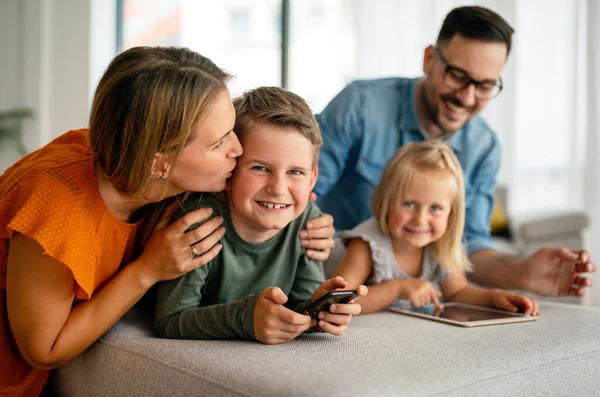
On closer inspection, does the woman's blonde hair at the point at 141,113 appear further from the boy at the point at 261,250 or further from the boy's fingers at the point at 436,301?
the boy's fingers at the point at 436,301

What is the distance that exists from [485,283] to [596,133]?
2.45m

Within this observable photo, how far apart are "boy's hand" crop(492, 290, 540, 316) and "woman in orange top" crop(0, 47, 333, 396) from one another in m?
0.80

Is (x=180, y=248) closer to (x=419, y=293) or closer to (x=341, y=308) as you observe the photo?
(x=341, y=308)

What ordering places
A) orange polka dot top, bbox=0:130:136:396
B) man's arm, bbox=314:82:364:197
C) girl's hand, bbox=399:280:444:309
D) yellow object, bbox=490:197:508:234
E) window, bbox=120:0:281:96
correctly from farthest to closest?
window, bbox=120:0:281:96 → yellow object, bbox=490:197:508:234 → man's arm, bbox=314:82:364:197 → girl's hand, bbox=399:280:444:309 → orange polka dot top, bbox=0:130:136:396

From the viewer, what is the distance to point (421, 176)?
1.74 meters

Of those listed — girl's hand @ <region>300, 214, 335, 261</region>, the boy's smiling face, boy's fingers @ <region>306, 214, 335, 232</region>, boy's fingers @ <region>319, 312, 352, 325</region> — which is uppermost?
the boy's smiling face

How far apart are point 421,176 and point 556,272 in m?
0.48

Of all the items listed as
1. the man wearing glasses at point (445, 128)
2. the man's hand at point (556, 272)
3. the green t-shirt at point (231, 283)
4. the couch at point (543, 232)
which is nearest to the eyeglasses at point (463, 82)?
the man wearing glasses at point (445, 128)

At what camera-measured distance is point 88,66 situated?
5.40m

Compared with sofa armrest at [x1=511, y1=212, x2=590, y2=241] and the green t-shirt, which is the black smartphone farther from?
sofa armrest at [x1=511, y1=212, x2=590, y2=241]

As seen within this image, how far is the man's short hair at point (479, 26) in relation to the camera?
1977 mm

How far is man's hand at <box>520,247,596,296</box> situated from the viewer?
178 centimetres

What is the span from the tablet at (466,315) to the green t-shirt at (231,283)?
0.94ft

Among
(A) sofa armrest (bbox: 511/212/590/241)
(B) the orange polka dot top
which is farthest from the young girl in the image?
(A) sofa armrest (bbox: 511/212/590/241)
